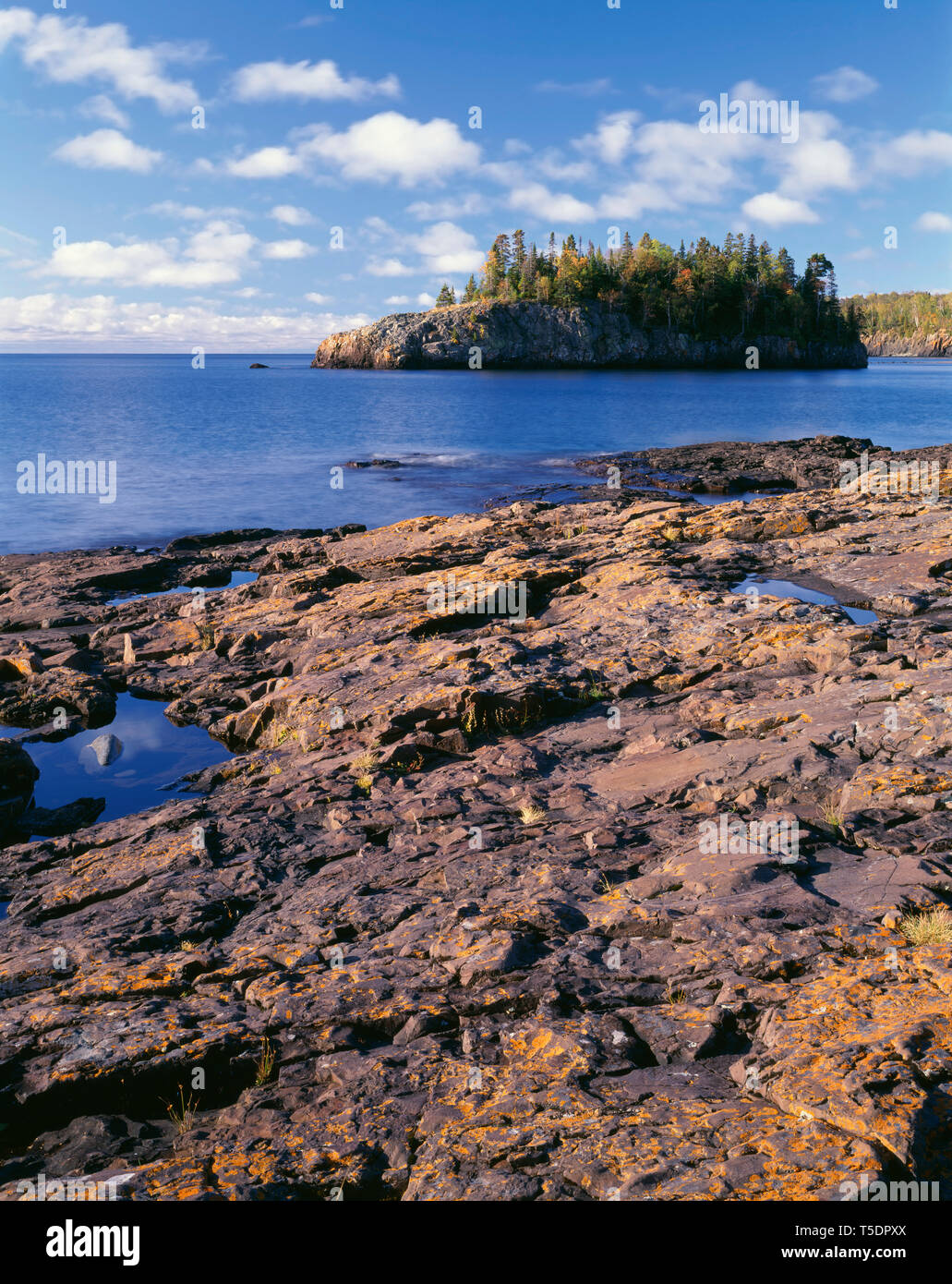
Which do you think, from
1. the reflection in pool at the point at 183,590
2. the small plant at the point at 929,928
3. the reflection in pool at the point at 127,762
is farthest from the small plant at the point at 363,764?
the reflection in pool at the point at 183,590

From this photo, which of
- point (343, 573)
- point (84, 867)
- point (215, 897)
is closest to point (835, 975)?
point (215, 897)

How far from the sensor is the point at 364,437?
76688 millimetres

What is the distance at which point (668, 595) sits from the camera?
713 inches

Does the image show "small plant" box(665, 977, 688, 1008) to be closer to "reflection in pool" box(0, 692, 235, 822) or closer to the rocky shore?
the rocky shore

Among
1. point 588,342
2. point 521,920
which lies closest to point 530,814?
point 521,920

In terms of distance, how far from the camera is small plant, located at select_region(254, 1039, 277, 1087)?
23.7 ft

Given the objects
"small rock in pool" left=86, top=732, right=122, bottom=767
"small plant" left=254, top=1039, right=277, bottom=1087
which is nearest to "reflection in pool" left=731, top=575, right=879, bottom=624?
"small plant" left=254, top=1039, right=277, bottom=1087

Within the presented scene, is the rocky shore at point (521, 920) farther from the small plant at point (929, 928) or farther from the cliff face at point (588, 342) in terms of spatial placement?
the cliff face at point (588, 342)

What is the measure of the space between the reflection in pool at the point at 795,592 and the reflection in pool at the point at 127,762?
1254 cm

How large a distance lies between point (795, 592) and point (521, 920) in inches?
527

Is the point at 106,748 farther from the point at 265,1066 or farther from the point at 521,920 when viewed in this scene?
the point at 521,920

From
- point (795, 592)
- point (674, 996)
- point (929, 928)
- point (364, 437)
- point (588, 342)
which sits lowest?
point (674, 996)

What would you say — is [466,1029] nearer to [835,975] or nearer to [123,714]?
[835,975]
